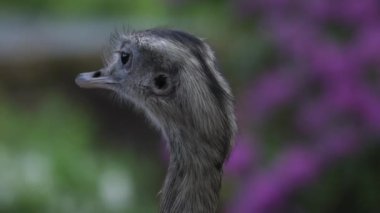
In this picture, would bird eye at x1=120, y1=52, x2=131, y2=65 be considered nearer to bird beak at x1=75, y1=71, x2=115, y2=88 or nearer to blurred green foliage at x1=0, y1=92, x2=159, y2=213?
bird beak at x1=75, y1=71, x2=115, y2=88

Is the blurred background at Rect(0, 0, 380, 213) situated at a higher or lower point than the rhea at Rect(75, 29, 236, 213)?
lower

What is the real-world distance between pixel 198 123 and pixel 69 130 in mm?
3349

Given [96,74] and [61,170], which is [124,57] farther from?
[61,170]

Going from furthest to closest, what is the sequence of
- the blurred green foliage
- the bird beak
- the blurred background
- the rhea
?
the blurred green foliage, the blurred background, the bird beak, the rhea

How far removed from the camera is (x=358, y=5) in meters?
5.03

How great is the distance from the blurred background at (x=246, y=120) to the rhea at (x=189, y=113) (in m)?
2.04

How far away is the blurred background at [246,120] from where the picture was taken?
4984 millimetres

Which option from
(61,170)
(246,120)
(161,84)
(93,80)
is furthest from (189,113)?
(61,170)

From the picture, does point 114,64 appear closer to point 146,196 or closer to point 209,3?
point 146,196

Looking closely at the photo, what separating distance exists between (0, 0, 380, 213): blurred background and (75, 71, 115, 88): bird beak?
1.90 metres

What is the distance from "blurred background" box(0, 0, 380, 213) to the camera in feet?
16.4

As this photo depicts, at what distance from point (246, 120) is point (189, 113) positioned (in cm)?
265

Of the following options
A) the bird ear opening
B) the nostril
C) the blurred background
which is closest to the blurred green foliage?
the blurred background

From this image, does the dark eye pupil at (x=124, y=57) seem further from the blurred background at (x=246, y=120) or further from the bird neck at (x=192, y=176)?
the blurred background at (x=246, y=120)
